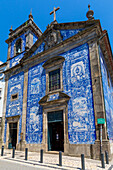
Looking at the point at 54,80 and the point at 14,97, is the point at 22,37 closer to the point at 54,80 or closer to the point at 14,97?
the point at 14,97

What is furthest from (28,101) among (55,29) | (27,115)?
(55,29)

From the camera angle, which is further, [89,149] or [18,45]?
[18,45]

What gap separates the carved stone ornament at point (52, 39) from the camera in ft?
41.2

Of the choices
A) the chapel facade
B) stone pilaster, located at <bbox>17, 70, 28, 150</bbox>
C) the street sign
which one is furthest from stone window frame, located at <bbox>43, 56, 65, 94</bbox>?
the street sign

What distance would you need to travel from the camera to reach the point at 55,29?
12992 millimetres

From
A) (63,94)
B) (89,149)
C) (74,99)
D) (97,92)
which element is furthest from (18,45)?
(89,149)

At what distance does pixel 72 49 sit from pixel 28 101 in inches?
230

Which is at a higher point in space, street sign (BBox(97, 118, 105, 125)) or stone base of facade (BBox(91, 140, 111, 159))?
street sign (BBox(97, 118, 105, 125))

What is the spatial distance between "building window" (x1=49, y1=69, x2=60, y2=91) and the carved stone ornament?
254 cm

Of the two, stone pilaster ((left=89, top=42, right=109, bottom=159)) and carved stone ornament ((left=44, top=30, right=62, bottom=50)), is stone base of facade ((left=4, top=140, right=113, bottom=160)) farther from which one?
carved stone ornament ((left=44, top=30, right=62, bottom=50))

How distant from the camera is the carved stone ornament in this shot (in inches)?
495

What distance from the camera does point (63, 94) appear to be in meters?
10.7

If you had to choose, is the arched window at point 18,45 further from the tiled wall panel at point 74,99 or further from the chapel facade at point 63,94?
the tiled wall panel at point 74,99

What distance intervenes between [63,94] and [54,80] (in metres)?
1.72
